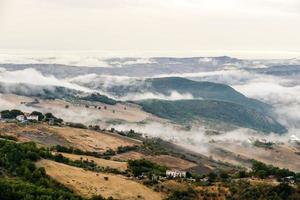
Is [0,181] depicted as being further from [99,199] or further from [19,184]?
[99,199]

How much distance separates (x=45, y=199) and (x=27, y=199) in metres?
5.07

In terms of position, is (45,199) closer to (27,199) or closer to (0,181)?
(27,199)

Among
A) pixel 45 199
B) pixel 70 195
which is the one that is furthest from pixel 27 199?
pixel 70 195

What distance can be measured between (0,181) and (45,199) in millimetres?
18320

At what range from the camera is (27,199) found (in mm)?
176375

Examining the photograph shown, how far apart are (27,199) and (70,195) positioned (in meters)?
18.3

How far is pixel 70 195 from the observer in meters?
192

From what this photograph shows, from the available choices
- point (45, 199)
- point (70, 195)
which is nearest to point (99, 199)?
point (70, 195)

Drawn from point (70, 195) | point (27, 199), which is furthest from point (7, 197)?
point (70, 195)

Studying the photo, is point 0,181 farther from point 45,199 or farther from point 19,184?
point 45,199

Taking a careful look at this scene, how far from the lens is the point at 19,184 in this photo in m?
189

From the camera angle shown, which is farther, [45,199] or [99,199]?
[99,199]

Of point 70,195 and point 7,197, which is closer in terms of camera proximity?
point 7,197

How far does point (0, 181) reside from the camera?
616ft
